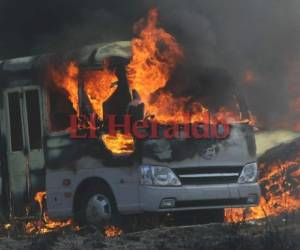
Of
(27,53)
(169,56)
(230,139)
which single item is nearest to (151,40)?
(169,56)

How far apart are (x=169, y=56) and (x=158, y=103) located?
76 centimetres

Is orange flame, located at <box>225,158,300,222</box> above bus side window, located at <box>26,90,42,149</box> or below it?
below

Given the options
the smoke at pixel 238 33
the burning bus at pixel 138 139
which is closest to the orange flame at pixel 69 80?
the burning bus at pixel 138 139

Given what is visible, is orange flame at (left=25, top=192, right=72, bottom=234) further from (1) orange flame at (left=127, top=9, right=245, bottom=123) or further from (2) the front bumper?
(1) orange flame at (left=127, top=9, right=245, bottom=123)

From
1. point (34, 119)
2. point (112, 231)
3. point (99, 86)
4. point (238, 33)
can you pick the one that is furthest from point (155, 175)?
point (238, 33)

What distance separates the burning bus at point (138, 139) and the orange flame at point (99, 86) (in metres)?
0.01

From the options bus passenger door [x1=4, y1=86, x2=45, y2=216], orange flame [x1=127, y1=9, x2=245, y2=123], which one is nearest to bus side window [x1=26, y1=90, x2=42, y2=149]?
bus passenger door [x1=4, y1=86, x2=45, y2=216]

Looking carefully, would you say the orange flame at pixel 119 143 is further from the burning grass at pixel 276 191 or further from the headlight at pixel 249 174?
the burning grass at pixel 276 191

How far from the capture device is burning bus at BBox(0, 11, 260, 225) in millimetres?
9414

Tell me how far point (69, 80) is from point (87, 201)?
65.2 inches

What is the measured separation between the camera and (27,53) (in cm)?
1505

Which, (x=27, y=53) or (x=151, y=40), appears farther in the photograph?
(x=27, y=53)

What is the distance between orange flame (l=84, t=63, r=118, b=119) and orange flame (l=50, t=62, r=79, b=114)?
215 millimetres

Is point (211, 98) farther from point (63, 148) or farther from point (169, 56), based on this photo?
point (63, 148)
